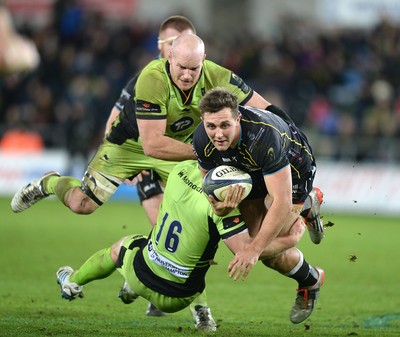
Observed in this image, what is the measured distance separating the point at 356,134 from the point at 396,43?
3272 mm

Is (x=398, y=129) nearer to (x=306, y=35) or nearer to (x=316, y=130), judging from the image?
(x=316, y=130)

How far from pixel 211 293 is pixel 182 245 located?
8.90ft

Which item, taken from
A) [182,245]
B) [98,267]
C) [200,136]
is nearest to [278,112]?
[200,136]

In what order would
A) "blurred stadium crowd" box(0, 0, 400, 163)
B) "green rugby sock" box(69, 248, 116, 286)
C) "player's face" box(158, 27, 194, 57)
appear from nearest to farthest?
"green rugby sock" box(69, 248, 116, 286), "player's face" box(158, 27, 194, 57), "blurred stadium crowd" box(0, 0, 400, 163)

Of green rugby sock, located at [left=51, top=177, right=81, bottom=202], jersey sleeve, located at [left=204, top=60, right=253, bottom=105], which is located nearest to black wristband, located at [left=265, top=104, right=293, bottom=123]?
jersey sleeve, located at [left=204, top=60, right=253, bottom=105]

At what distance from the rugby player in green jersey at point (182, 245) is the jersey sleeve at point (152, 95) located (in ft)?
2.62

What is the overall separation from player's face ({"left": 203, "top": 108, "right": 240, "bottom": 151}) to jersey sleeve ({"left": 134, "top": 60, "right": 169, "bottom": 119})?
1.23 m

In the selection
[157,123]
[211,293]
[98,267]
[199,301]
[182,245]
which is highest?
[157,123]

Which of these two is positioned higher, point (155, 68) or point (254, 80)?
point (155, 68)

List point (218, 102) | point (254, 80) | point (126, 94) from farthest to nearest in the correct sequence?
point (254, 80), point (126, 94), point (218, 102)

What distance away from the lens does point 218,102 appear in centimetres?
656

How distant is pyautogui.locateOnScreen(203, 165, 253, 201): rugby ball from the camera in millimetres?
6562

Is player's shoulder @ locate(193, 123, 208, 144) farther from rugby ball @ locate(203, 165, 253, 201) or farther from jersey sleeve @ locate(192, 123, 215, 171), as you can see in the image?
rugby ball @ locate(203, 165, 253, 201)

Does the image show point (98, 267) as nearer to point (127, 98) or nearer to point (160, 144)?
point (160, 144)
